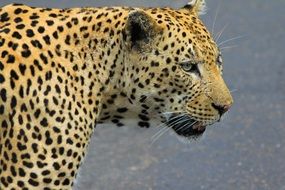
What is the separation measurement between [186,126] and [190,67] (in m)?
0.49

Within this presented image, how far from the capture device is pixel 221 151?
1142 centimetres

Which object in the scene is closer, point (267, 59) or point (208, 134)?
point (208, 134)

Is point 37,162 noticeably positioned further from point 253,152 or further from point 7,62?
point 253,152

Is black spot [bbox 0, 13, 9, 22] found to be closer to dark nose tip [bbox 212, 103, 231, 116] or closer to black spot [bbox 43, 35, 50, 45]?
black spot [bbox 43, 35, 50, 45]

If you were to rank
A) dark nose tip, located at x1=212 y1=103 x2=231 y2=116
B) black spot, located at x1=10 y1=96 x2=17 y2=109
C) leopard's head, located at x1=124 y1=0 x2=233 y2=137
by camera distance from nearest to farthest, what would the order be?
black spot, located at x1=10 y1=96 x2=17 y2=109 → leopard's head, located at x1=124 y1=0 x2=233 y2=137 → dark nose tip, located at x1=212 y1=103 x2=231 y2=116

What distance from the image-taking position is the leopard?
6.37 meters

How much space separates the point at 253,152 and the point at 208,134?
0.82 m

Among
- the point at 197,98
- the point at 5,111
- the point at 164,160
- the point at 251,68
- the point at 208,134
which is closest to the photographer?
the point at 5,111

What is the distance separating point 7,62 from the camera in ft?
21.0

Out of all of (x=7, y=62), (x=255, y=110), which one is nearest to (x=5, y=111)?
(x=7, y=62)

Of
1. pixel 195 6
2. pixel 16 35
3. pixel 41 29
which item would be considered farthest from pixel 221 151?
pixel 16 35

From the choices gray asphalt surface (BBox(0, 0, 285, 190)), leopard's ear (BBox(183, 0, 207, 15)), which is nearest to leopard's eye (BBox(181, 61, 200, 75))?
leopard's ear (BBox(183, 0, 207, 15))

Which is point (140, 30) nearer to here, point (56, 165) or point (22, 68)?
point (22, 68)

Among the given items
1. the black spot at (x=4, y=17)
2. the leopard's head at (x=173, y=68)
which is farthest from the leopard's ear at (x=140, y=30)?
the black spot at (x=4, y=17)
